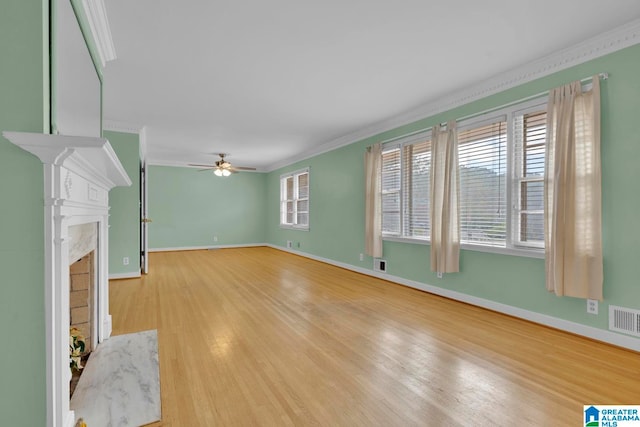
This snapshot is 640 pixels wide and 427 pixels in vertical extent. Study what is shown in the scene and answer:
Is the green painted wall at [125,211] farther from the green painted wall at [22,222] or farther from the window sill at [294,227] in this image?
the green painted wall at [22,222]

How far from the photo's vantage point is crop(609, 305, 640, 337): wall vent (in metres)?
2.47

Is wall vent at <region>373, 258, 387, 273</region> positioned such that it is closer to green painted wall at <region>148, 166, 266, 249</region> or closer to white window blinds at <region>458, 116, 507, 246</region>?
white window blinds at <region>458, 116, 507, 246</region>

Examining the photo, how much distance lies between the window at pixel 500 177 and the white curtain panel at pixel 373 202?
81 centimetres

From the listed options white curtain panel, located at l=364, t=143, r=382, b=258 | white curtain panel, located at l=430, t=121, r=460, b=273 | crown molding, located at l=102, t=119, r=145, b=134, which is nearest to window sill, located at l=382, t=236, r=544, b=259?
white curtain panel, located at l=430, t=121, r=460, b=273

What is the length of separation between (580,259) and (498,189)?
1.09m

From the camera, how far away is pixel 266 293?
4305 millimetres

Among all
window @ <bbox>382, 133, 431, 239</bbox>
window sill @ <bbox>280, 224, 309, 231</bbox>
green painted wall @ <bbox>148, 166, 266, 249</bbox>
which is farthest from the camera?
green painted wall @ <bbox>148, 166, 266, 249</bbox>

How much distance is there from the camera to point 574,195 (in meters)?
2.75

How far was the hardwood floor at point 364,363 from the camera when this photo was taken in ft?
5.66

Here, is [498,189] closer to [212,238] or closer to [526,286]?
[526,286]

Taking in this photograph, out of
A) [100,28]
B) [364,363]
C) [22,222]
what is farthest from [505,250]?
[100,28]

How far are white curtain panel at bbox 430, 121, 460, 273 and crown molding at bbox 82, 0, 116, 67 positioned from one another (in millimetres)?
3700

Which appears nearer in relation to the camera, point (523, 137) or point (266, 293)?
point (523, 137)

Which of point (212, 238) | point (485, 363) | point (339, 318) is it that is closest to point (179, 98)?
point (339, 318)
